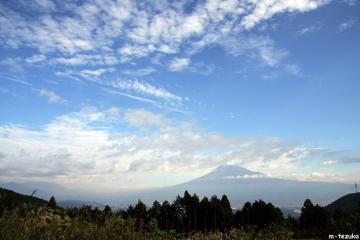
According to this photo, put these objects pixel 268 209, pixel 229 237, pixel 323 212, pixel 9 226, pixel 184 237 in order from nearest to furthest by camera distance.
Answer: pixel 9 226, pixel 229 237, pixel 184 237, pixel 323 212, pixel 268 209

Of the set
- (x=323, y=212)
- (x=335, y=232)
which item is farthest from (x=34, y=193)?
(x=323, y=212)

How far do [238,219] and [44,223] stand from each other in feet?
220

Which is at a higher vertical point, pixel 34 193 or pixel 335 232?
pixel 34 193

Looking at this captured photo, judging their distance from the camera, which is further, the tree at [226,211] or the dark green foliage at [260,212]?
the tree at [226,211]

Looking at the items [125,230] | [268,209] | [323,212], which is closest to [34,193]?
[125,230]

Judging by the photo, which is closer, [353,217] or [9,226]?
[9,226]

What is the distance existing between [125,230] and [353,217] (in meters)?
6.94

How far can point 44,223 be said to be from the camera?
8.16 m

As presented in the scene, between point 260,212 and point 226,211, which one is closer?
point 260,212

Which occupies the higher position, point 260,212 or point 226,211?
point 226,211

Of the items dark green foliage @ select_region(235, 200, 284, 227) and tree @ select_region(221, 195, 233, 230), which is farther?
tree @ select_region(221, 195, 233, 230)

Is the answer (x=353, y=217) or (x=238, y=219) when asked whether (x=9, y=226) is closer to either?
(x=353, y=217)

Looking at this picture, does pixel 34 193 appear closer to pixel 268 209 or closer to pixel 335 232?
pixel 335 232

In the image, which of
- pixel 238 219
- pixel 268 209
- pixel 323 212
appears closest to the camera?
pixel 323 212
